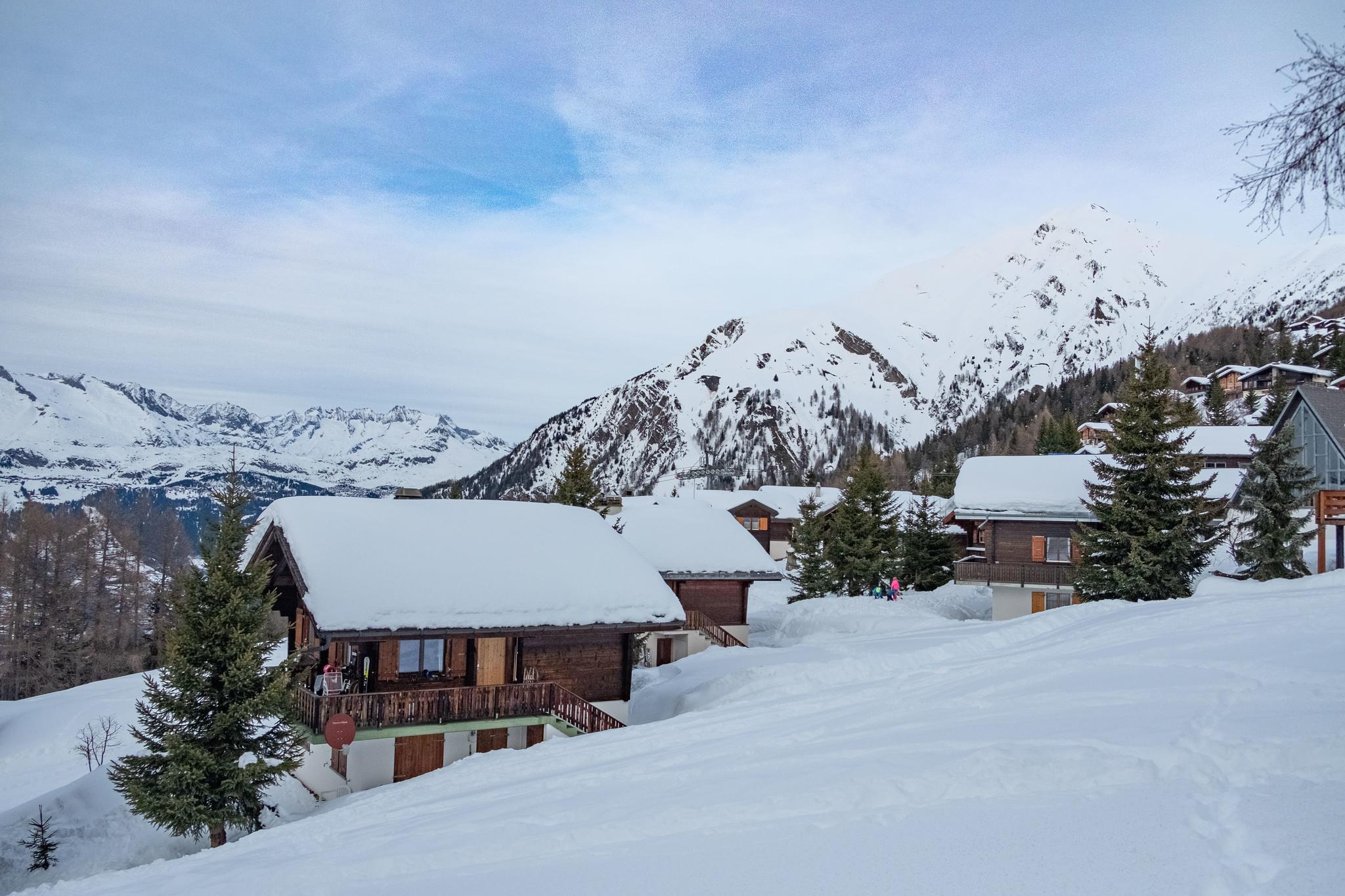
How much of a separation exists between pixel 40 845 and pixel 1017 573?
3475 cm

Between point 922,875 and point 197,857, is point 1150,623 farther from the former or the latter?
point 197,857

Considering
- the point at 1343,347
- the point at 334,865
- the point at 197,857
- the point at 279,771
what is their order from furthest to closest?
the point at 1343,347, the point at 279,771, the point at 197,857, the point at 334,865

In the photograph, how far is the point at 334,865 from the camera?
1014 centimetres

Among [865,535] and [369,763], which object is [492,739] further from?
[865,535]

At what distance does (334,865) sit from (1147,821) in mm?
8895

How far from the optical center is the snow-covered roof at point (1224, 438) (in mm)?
73750

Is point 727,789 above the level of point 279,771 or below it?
above

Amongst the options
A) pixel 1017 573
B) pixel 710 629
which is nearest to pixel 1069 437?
pixel 1017 573

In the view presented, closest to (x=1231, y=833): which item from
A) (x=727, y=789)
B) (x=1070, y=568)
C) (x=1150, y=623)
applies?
(x=727, y=789)

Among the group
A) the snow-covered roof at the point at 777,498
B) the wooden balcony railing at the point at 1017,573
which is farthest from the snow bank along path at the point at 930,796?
the snow-covered roof at the point at 777,498

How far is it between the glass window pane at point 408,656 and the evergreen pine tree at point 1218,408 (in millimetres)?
95071

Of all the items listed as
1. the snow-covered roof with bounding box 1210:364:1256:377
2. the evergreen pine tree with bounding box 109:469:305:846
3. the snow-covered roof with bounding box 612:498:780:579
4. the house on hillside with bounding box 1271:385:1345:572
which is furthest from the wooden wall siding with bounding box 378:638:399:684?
the snow-covered roof with bounding box 1210:364:1256:377

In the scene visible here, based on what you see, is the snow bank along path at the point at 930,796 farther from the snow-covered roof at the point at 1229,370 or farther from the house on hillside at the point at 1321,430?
the snow-covered roof at the point at 1229,370

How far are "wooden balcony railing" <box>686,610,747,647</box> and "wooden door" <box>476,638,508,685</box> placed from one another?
14730mm
